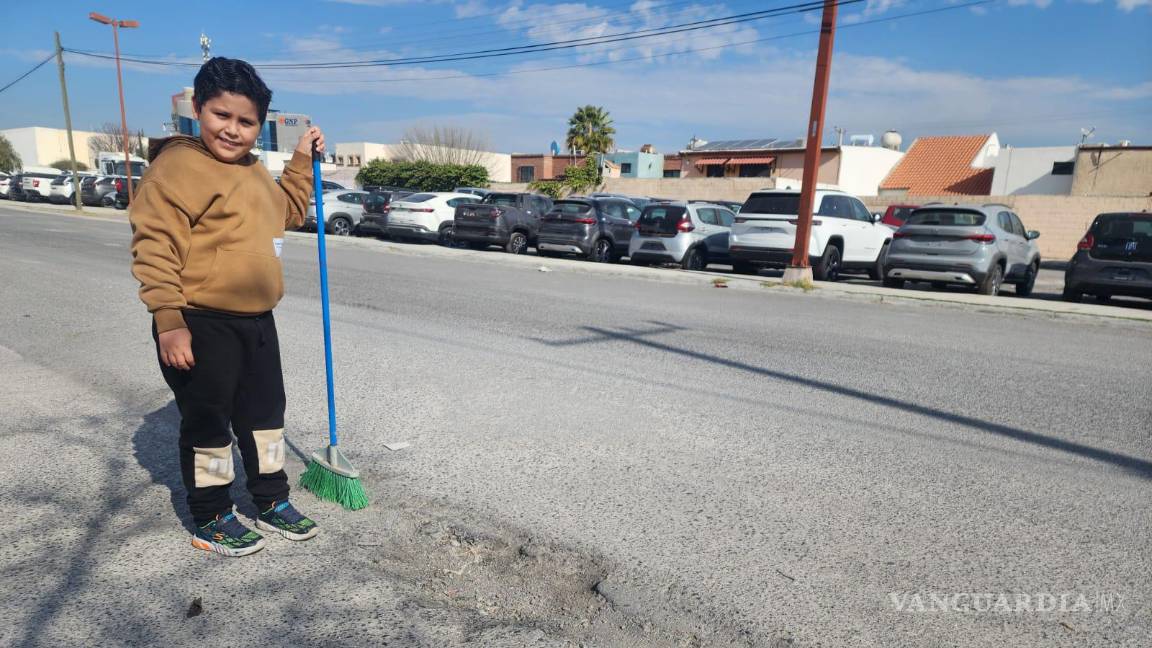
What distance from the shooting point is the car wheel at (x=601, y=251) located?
16875 millimetres

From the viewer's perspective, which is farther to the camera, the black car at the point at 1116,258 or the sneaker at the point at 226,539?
the black car at the point at 1116,258

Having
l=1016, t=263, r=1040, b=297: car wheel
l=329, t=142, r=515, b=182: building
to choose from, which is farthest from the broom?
l=329, t=142, r=515, b=182: building

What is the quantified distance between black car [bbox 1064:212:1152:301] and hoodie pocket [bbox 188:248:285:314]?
12356mm

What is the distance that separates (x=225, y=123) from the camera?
2.55 metres

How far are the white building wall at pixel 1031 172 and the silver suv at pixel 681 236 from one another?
22828 millimetres

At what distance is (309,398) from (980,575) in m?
3.96

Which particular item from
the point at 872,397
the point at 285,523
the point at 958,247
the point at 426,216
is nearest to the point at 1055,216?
the point at 958,247

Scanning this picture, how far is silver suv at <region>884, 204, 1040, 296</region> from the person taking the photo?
11.7 metres

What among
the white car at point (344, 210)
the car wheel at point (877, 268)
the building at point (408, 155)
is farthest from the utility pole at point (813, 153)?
the building at point (408, 155)

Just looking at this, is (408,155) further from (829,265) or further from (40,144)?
(40,144)

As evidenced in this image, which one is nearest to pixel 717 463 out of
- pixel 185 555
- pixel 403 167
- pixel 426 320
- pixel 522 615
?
pixel 522 615

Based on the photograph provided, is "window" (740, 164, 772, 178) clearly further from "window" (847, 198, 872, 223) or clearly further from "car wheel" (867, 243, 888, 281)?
"window" (847, 198, 872, 223)

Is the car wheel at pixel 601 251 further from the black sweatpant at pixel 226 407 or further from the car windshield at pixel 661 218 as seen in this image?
the black sweatpant at pixel 226 407

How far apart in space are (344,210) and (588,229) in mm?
9103
